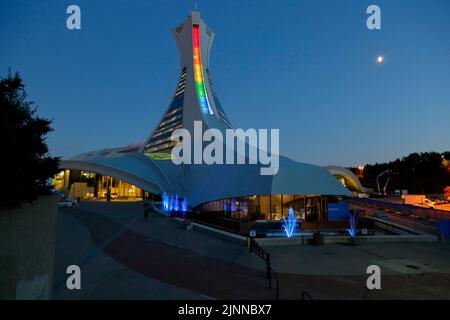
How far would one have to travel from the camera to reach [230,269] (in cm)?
965

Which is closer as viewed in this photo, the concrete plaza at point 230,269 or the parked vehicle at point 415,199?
the concrete plaza at point 230,269

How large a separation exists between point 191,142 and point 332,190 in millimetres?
24173

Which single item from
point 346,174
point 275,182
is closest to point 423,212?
point 275,182

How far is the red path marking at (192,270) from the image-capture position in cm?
768

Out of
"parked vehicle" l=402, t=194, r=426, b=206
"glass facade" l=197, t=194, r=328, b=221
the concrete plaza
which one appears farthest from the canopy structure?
"parked vehicle" l=402, t=194, r=426, b=206

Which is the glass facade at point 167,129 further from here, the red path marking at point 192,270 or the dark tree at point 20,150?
the dark tree at point 20,150

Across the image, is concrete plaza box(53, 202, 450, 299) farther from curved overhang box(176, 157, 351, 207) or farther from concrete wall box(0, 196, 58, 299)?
curved overhang box(176, 157, 351, 207)

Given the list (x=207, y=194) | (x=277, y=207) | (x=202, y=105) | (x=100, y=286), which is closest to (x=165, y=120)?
(x=202, y=105)

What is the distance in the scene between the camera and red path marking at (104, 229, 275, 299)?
768 cm

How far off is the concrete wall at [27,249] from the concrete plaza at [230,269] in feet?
4.76

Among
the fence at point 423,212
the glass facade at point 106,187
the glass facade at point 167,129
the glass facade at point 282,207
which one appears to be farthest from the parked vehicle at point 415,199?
the glass facade at point 106,187

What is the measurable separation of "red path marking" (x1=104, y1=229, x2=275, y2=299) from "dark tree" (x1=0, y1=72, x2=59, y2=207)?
4.60m
